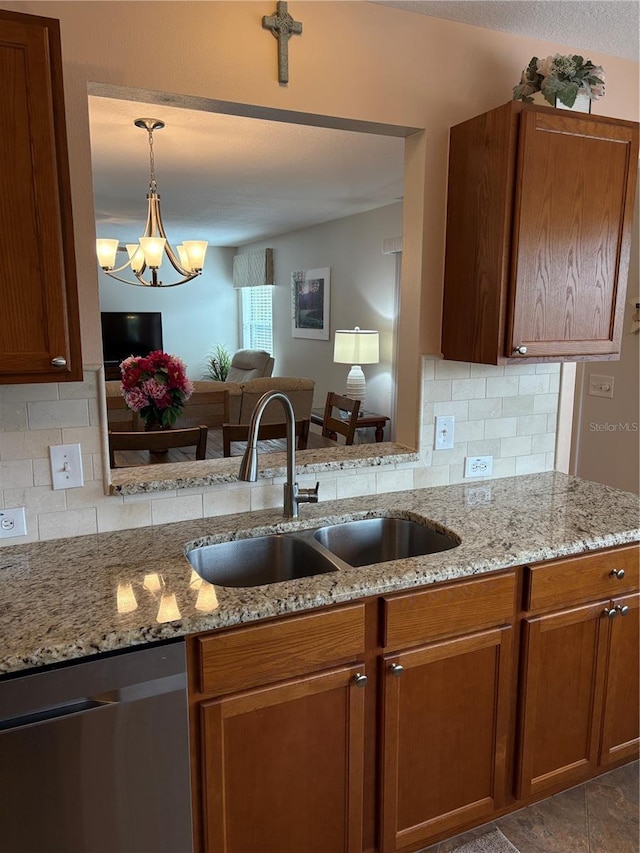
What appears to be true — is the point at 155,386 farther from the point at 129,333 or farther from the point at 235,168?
the point at 129,333

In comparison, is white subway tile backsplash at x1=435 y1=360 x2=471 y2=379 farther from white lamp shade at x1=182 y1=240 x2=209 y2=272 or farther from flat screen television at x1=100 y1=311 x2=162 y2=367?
flat screen television at x1=100 y1=311 x2=162 y2=367

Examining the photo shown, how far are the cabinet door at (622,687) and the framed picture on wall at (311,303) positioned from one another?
5.04 meters

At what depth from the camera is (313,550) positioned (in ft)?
5.75

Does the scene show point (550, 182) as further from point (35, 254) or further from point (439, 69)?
point (35, 254)

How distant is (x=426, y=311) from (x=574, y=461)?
2.25m

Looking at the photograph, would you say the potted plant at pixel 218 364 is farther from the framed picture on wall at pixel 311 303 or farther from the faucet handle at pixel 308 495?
the faucet handle at pixel 308 495

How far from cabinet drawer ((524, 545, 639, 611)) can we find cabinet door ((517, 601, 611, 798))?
42 mm

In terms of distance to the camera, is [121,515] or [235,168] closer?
[121,515]

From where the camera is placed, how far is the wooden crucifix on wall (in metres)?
1.74

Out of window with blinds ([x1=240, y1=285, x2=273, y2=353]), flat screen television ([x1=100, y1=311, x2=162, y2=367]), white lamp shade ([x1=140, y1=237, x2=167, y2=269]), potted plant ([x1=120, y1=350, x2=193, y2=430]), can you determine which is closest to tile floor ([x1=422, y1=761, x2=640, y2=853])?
potted plant ([x1=120, y1=350, x2=193, y2=430])

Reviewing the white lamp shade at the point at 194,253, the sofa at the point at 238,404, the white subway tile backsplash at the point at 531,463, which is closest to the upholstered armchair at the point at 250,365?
the sofa at the point at 238,404

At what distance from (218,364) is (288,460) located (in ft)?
25.6

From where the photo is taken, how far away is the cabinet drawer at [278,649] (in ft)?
4.35

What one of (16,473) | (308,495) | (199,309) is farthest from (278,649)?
(199,309)
